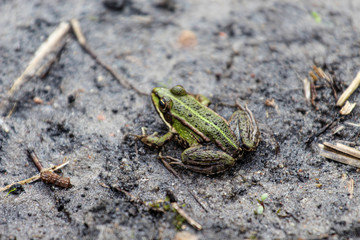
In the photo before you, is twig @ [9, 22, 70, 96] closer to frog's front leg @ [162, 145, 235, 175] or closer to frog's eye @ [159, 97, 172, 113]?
frog's eye @ [159, 97, 172, 113]

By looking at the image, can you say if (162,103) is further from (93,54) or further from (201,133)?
(93,54)

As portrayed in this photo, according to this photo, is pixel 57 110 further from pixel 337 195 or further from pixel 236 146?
pixel 337 195

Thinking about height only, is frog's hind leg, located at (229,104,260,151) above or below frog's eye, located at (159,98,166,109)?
below

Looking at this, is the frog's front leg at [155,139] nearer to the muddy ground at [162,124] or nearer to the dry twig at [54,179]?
the muddy ground at [162,124]

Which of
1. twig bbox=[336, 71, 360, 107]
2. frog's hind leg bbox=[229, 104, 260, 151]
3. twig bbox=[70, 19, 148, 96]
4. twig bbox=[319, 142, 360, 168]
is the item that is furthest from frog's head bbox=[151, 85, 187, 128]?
twig bbox=[336, 71, 360, 107]

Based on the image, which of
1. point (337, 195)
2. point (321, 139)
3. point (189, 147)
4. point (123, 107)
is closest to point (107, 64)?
point (123, 107)

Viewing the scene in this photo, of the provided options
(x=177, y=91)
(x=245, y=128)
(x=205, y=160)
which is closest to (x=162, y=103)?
(x=177, y=91)

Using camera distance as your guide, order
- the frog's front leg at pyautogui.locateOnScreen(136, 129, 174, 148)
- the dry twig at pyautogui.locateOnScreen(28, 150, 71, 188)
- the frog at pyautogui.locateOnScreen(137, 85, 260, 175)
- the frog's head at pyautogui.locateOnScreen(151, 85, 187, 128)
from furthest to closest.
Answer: the frog's head at pyautogui.locateOnScreen(151, 85, 187, 128)
the frog's front leg at pyautogui.locateOnScreen(136, 129, 174, 148)
the frog at pyautogui.locateOnScreen(137, 85, 260, 175)
the dry twig at pyautogui.locateOnScreen(28, 150, 71, 188)

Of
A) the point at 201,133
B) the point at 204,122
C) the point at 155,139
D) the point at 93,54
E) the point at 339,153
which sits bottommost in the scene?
the point at 339,153
